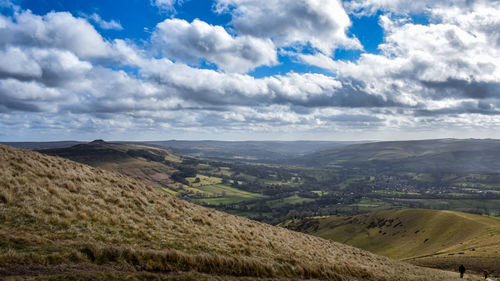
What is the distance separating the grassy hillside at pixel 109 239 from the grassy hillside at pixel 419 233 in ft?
143

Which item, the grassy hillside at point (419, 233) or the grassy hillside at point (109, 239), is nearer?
the grassy hillside at point (109, 239)

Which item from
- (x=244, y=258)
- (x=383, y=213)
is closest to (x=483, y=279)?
(x=244, y=258)

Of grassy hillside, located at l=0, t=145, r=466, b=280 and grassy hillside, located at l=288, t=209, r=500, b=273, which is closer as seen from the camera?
grassy hillside, located at l=0, t=145, r=466, b=280

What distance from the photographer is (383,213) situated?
13425 cm

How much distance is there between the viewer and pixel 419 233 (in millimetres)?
100188

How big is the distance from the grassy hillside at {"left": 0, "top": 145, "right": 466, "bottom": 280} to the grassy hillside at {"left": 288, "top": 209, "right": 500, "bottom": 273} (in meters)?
43.5

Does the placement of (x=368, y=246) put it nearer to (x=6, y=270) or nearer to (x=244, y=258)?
(x=244, y=258)

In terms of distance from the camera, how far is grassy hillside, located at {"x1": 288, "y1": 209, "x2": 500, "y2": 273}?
5638cm

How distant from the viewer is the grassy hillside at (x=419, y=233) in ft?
185

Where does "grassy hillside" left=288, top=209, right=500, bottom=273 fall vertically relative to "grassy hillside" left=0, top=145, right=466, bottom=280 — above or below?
below

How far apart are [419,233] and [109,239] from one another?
384 ft

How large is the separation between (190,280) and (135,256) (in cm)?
300

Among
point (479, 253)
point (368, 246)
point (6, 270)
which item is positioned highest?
point (6, 270)

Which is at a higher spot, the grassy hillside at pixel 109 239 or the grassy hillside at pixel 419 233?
the grassy hillside at pixel 109 239
